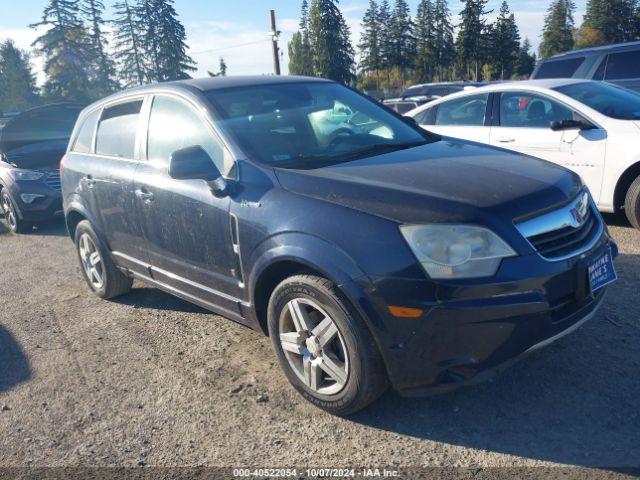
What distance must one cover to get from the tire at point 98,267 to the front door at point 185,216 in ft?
3.05

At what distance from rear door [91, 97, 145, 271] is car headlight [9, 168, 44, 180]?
4244 millimetres

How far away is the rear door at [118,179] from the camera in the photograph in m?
4.40

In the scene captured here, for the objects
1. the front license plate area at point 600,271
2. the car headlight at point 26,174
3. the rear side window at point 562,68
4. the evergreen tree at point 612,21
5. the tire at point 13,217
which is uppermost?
the evergreen tree at point 612,21

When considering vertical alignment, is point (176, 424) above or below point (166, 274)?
below

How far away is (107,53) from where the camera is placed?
56406mm

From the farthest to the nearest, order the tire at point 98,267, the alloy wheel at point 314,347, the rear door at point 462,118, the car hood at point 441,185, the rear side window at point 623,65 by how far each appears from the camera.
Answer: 1. the rear side window at point 623,65
2. the rear door at point 462,118
3. the tire at point 98,267
4. the alloy wheel at point 314,347
5. the car hood at point 441,185

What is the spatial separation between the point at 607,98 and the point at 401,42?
65.9 meters

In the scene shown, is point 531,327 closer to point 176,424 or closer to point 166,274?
point 176,424

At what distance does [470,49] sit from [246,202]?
57466mm

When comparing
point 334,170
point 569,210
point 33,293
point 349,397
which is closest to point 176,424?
point 349,397

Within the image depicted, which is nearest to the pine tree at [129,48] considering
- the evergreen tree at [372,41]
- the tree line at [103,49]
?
the tree line at [103,49]

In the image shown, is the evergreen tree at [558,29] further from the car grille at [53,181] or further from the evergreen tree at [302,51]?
the car grille at [53,181]

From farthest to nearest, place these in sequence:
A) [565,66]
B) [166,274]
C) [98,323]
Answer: [565,66]
[98,323]
[166,274]

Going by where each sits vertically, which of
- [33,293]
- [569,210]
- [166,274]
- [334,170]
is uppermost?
[334,170]
